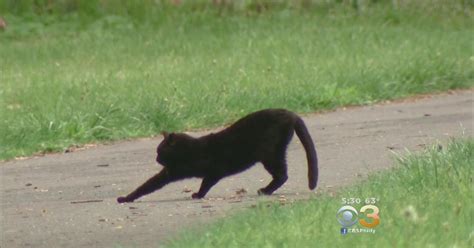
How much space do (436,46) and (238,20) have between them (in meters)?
4.77

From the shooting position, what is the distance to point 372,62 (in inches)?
648

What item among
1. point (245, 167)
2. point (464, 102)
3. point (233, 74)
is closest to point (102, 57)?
point (233, 74)

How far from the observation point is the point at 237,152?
A: 923 cm

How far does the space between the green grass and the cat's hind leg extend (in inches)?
26.9

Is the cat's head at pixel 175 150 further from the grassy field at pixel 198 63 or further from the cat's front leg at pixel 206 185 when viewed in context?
the grassy field at pixel 198 63

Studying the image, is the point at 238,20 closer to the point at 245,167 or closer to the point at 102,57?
the point at 102,57

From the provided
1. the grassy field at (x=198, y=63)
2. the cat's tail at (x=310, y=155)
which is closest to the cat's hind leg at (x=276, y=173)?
the cat's tail at (x=310, y=155)

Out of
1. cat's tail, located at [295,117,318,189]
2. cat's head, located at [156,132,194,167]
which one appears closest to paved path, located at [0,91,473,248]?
cat's tail, located at [295,117,318,189]

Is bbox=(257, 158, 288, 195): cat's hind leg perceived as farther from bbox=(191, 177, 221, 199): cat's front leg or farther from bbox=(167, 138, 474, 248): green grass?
bbox=(167, 138, 474, 248): green grass

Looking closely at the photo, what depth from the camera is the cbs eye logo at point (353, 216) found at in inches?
270

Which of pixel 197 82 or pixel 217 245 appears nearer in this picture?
pixel 217 245

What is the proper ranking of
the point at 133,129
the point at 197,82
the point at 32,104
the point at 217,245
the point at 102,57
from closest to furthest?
the point at 217,245 < the point at 133,129 < the point at 32,104 < the point at 197,82 < the point at 102,57

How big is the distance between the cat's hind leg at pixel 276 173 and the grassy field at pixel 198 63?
3.49 meters

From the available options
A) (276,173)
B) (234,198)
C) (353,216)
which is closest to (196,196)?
(234,198)
